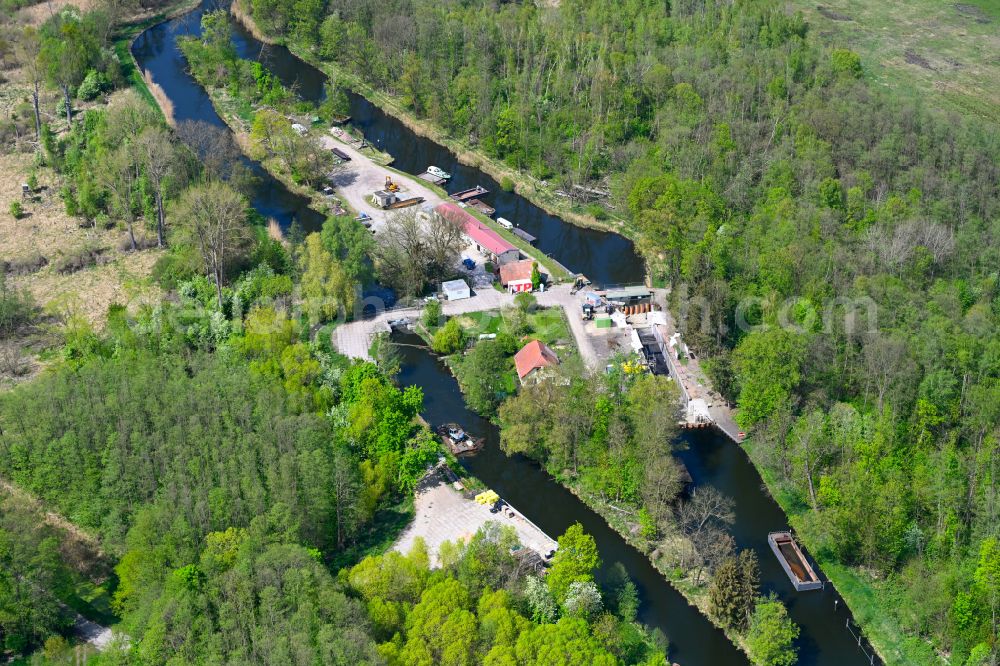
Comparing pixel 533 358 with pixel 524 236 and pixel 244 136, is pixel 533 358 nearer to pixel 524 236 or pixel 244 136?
pixel 524 236

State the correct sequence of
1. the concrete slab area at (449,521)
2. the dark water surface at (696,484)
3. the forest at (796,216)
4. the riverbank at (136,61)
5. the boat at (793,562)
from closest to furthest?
the dark water surface at (696,484), the boat at (793,562), the forest at (796,216), the concrete slab area at (449,521), the riverbank at (136,61)

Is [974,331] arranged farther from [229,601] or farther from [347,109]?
[347,109]

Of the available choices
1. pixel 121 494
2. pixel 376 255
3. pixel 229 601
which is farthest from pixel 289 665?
pixel 376 255

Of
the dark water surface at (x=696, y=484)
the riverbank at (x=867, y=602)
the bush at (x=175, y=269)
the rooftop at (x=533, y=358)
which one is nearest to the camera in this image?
the riverbank at (x=867, y=602)

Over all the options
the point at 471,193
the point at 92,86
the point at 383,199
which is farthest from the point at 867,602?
the point at 92,86

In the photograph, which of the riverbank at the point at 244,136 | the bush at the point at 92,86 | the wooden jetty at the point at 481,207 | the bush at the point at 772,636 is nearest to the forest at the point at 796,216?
the bush at the point at 772,636

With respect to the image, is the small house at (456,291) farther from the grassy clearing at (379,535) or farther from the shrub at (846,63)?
the shrub at (846,63)
